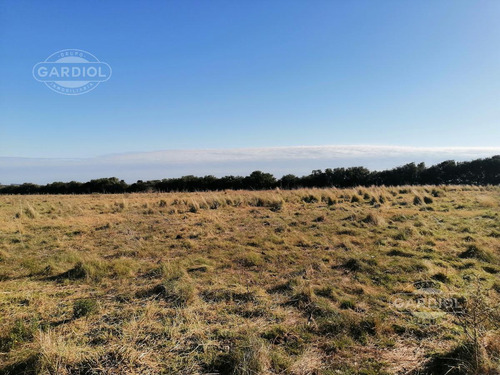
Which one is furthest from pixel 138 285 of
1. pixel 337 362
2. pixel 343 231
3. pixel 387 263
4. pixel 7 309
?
pixel 343 231

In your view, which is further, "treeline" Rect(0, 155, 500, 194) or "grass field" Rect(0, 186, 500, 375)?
"treeline" Rect(0, 155, 500, 194)

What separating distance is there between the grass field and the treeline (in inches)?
887

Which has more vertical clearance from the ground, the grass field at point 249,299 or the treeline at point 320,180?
the treeline at point 320,180

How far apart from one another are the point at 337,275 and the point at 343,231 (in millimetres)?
3403

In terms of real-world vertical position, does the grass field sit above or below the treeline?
below

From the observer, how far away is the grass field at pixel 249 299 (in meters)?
2.48

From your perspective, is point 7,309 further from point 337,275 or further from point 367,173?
point 367,173

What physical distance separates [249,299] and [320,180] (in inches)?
1209

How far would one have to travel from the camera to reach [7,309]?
3.40 metres

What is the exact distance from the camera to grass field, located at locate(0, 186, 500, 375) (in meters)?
2.48

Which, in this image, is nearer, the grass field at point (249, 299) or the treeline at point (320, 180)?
the grass field at point (249, 299)

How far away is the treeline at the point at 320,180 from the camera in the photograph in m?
30.7

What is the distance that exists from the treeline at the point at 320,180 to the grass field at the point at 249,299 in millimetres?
22539

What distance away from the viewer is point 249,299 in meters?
3.81
